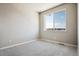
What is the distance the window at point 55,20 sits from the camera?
81.6 inches

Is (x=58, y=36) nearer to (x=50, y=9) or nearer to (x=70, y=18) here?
(x=70, y=18)

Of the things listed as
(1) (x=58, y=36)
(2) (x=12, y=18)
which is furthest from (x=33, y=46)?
(2) (x=12, y=18)

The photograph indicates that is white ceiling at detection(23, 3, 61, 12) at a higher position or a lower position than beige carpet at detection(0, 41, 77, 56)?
higher

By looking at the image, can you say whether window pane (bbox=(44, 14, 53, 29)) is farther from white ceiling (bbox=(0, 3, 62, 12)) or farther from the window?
white ceiling (bbox=(0, 3, 62, 12))

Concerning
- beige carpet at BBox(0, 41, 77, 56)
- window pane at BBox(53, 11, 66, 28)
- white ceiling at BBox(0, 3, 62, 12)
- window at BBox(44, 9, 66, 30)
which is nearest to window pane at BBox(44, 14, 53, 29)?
window at BBox(44, 9, 66, 30)

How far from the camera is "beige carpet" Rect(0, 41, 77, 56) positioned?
2.00 m

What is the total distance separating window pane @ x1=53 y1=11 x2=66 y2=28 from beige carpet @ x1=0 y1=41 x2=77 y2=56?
0.60 m

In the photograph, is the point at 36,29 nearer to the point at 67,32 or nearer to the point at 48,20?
the point at 48,20

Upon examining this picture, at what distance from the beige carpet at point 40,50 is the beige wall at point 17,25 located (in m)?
0.21

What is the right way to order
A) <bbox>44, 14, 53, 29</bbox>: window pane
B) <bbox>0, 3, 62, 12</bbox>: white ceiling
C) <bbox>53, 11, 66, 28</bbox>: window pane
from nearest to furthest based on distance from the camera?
<bbox>0, 3, 62, 12</bbox>: white ceiling
<bbox>53, 11, 66, 28</bbox>: window pane
<bbox>44, 14, 53, 29</bbox>: window pane

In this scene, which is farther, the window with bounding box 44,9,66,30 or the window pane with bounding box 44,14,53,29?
the window pane with bounding box 44,14,53,29

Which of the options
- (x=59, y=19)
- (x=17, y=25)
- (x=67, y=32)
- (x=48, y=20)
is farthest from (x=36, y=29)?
(x=67, y=32)

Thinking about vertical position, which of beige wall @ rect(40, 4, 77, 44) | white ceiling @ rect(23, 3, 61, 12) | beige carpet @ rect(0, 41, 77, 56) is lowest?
beige carpet @ rect(0, 41, 77, 56)

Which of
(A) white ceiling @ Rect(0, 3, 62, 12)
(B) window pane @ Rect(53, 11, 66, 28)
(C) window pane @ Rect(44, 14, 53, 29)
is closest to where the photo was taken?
(A) white ceiling @ Rect(0, 3, 62, 12)
